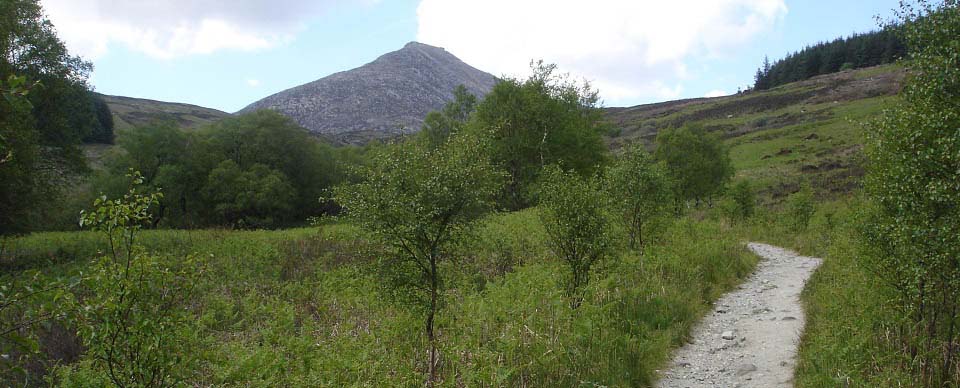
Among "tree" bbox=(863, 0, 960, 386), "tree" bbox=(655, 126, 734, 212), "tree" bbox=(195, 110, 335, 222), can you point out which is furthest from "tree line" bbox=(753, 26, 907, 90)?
"tree" bbox=(863, 0, 960, 386)

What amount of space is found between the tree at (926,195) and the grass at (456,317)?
169 inches

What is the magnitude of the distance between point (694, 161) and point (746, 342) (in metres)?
35.9

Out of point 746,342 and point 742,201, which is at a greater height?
point 742,201

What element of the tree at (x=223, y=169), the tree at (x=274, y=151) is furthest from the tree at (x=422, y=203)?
the tree at (x=274, y=151)

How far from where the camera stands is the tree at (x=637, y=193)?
768 inches

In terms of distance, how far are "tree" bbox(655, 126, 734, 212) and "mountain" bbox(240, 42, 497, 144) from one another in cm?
6232

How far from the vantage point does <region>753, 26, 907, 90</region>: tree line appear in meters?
135

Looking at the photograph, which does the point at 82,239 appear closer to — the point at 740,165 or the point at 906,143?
the point at 906,143

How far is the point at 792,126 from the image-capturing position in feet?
293

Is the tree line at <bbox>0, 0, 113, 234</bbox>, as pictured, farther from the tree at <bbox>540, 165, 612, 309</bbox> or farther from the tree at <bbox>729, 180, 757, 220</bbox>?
the tree at <bbox>729, 180, 757, 220</bbox>

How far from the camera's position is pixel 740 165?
240 ft

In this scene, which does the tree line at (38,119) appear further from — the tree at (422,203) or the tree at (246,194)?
the tree at (246,194)

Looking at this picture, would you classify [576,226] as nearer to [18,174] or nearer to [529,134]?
[18,174]

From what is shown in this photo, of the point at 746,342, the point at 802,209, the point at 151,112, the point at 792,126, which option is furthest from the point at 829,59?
the point at 151,112
